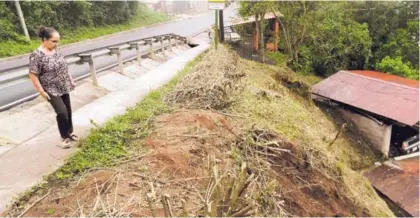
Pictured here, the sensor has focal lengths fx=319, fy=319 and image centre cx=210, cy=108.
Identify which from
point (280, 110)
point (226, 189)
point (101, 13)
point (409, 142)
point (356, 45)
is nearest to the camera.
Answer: point (226, 189)

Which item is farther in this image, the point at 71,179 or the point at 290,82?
the point at 290,82

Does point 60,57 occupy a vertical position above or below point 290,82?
above

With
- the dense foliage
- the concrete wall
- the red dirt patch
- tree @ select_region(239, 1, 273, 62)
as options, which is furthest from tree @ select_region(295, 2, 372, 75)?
the red dirt patch

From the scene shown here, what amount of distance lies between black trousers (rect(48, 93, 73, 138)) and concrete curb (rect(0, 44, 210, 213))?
26 centimetres

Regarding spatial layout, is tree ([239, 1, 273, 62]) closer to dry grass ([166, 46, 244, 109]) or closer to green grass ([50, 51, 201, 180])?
dry grass ([166, 46, 244, 109])

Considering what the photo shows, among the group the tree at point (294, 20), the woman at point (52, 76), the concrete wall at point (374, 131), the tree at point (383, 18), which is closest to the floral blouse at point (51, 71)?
the woman at point (52, 76)

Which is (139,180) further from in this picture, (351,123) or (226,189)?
(351,123)

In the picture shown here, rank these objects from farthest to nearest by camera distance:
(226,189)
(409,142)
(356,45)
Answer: (356,45) < (409,142) < (226,189)

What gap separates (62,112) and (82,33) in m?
17.6

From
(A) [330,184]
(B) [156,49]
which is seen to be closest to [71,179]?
(A) [330,184]

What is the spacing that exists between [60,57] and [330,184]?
511 centimetres

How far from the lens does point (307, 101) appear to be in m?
14.0

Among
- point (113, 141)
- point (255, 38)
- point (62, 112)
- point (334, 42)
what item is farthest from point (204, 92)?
point (334, 42)

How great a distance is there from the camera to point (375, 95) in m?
13.1
